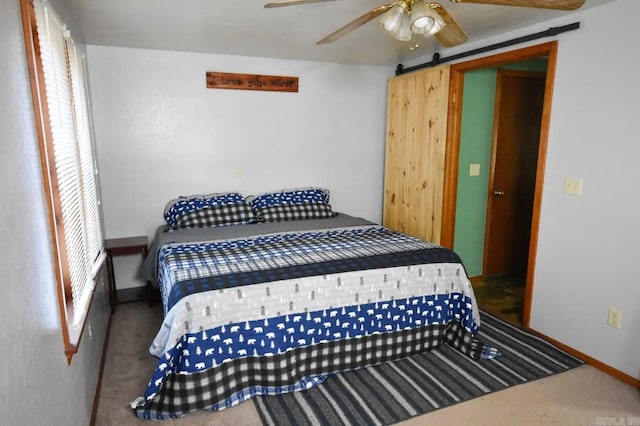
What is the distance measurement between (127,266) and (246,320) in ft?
6.55

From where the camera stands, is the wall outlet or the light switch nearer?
the wall outlet

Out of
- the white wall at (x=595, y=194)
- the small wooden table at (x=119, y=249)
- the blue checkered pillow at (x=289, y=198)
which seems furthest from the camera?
the blue checkered pillow at (x=289, y=198)

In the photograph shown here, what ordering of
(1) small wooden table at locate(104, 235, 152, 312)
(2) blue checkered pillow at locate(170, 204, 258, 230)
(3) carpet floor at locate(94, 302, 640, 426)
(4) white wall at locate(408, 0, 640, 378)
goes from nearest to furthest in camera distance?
(3) carpet floor at locate(94, 302, 640, 426)
(4) white wall at locate(408, 0, 640, 378)
(1) small wooden table at locate(104, 235, 152, 312)
(2) blue checkered pillow at locate(170, 204, 258, 230)

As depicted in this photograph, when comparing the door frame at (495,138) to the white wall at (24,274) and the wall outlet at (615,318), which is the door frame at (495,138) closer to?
the wall outlet at (615,318)

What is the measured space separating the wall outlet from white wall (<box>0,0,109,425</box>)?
2.85 m

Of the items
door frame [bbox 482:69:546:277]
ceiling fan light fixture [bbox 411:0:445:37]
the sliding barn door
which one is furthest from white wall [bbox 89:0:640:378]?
ceiling fan light fixture [bbox 411:0:445:37]

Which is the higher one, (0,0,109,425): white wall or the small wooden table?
(0,0,109,425): white wall

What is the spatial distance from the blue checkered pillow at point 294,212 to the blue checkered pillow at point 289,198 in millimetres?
49

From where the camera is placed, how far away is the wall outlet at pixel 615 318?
2357 millimetres

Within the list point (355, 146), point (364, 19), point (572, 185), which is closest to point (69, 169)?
point (364, 19)

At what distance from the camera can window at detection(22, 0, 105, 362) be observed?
1.46m

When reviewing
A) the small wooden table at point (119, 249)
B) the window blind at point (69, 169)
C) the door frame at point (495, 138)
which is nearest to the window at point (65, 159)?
the window blind at point (69, 169)

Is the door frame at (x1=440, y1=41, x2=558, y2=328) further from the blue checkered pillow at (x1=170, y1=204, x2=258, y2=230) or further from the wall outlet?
the blue checkered pillow at (x1=170, y1=204, x2=258, y2=230)

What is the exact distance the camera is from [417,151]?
3.80 m
